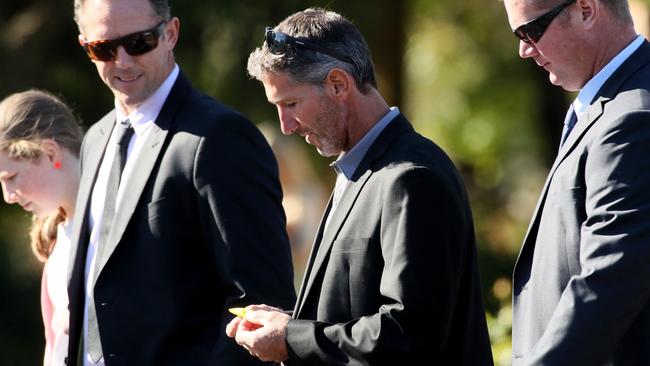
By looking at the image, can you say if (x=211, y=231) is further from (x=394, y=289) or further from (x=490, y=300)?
(x=490, y=300)

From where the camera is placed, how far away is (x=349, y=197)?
3457 mm

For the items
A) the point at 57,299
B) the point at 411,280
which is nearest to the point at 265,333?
the point at 411,280

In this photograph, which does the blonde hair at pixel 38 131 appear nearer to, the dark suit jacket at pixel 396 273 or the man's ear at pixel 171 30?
the man's ear at pixel 171 30

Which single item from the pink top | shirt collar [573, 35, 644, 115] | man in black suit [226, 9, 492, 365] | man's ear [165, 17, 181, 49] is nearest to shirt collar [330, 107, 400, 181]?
man in black suit [226, 9, 492, 365]

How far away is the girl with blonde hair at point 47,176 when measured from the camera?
4.69m

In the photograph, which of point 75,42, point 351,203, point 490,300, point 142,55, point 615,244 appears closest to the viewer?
point 615,244

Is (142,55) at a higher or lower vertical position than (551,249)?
higher

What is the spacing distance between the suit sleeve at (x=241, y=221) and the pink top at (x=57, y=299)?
0.80 metres

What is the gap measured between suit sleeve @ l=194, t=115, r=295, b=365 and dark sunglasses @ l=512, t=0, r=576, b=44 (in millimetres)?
1205

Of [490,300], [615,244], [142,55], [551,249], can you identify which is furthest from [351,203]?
[490,300]

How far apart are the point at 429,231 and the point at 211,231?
106 centimetres

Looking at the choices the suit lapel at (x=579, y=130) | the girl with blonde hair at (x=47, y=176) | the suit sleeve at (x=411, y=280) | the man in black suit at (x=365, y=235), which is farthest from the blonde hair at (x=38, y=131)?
the suit lapel at (x=579, y=130)

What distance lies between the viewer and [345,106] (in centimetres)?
349

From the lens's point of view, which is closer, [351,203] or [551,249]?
[551,249]
